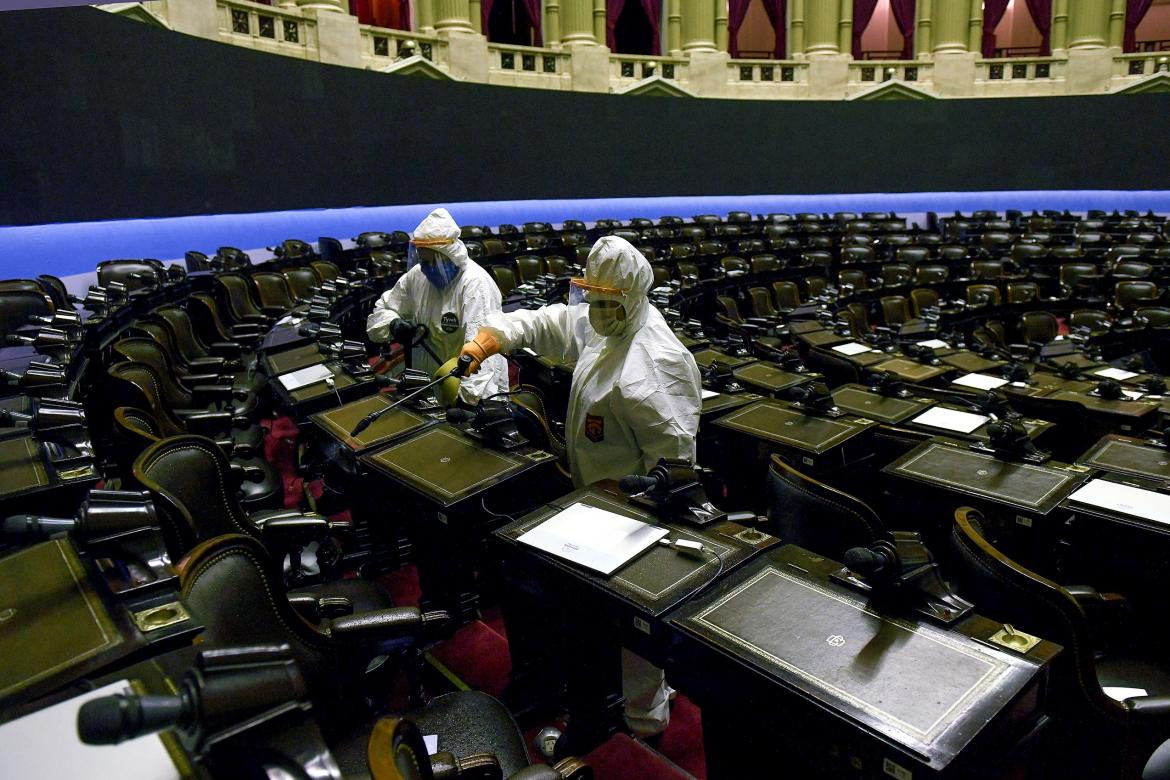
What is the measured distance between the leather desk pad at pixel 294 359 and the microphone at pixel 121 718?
3.38 metres

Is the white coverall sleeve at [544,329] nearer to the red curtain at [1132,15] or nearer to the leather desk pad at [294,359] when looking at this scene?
the leather desk pad at [294,359]

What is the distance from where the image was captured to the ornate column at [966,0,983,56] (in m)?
18.9

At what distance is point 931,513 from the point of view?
2895 millimetres

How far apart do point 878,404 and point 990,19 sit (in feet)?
66.9

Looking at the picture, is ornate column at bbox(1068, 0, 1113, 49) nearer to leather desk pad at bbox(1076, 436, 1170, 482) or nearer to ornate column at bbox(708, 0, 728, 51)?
ornate column at bbox(708, 0, 728, 51)

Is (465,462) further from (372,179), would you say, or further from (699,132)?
(699,132)

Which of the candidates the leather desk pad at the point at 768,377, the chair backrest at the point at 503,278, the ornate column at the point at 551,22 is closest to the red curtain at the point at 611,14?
the ornate column at the point at 551,22

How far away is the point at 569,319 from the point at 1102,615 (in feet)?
8.09

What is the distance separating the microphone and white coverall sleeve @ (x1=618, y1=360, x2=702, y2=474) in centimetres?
205

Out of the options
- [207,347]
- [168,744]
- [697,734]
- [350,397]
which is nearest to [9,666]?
[168,744]

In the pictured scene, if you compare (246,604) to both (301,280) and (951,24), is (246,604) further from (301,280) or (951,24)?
(951,24)

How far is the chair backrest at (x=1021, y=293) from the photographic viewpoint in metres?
8.34

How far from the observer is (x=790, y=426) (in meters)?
3.42

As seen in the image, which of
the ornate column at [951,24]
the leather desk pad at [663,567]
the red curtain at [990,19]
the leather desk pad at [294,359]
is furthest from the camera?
the red curtain at [990,19]
